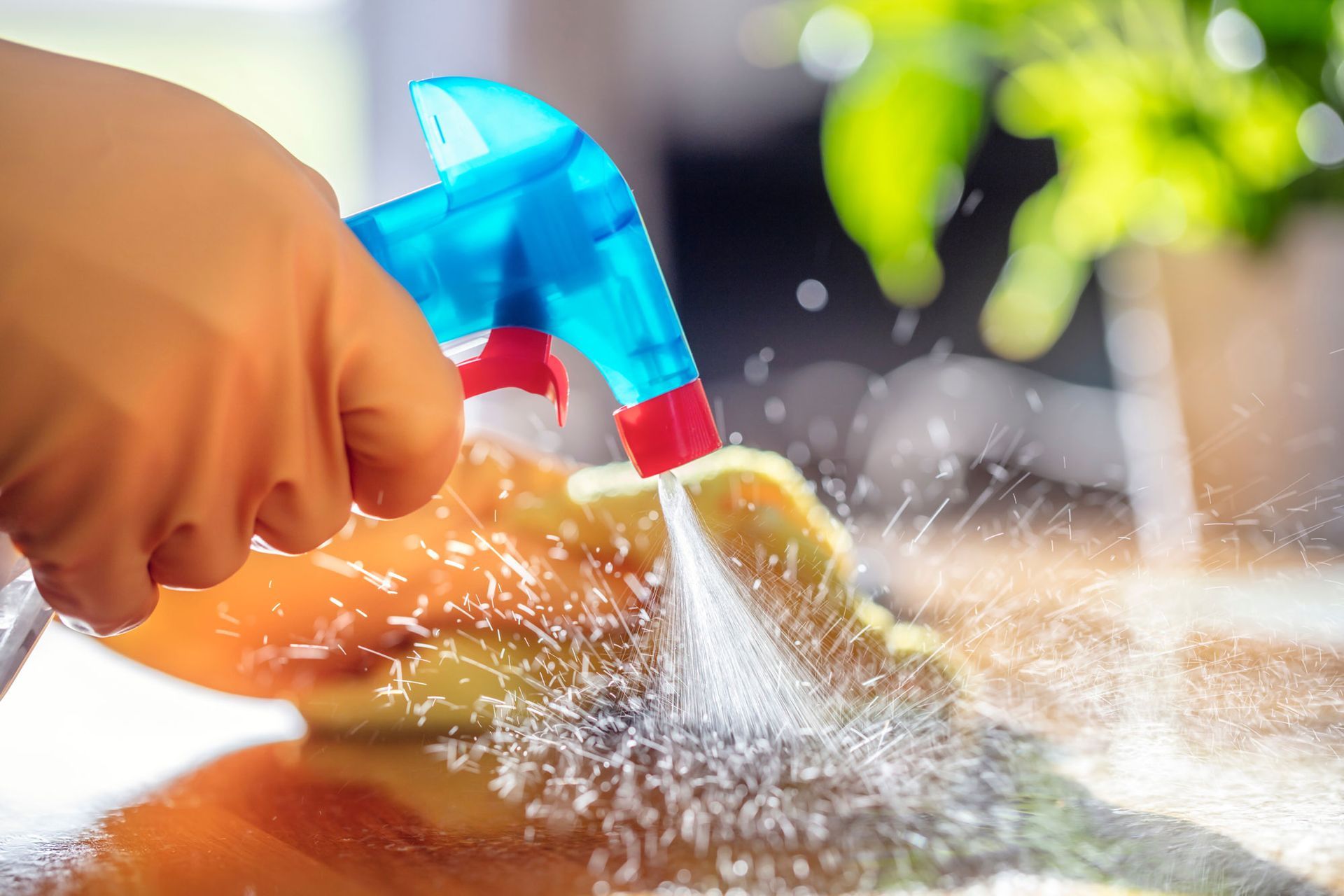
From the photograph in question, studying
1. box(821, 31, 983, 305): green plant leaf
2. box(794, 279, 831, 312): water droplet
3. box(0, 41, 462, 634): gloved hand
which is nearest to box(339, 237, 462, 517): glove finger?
box(0, 41, 462, 634): gloved hand

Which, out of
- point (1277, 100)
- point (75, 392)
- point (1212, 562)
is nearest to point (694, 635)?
point (75, 392)

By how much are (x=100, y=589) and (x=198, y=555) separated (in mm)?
26

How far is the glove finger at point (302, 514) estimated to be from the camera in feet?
0.92

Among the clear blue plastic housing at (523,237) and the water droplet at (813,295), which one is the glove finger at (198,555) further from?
the water droplet at (813,295)

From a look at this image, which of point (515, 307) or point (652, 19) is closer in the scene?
point (515, 307)

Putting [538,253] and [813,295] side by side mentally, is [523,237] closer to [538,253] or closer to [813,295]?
[538,253]

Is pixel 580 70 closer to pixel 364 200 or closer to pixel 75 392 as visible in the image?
pixel 364 200

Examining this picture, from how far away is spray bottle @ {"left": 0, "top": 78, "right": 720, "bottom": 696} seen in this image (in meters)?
0.30

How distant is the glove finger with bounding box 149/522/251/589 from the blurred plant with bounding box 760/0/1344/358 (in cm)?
37

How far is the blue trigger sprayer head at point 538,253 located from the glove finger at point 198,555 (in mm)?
89

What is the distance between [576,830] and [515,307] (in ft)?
0.52

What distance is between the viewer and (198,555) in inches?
10.5

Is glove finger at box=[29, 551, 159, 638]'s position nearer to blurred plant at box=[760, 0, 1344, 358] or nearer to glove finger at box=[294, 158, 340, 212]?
glove finger at box=[294, 158, 340, 212]

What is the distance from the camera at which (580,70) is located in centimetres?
103
